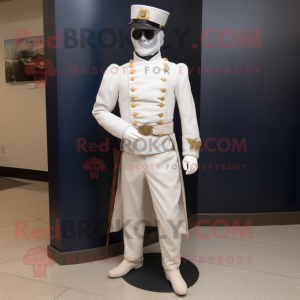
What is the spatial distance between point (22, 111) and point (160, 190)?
12.4 ft

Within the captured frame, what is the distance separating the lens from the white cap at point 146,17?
1810mm

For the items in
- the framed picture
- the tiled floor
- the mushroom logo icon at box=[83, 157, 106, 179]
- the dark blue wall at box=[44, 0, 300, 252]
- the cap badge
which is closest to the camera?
the cap badge

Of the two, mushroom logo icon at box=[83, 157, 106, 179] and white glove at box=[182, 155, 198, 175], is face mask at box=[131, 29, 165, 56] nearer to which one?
white glove at box=[182, 155, 198, 175]

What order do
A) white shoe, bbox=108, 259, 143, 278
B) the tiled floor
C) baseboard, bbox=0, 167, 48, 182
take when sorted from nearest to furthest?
the tiled floor
white shoe, bbox=108, 259, 143, 278
baseboard, bbox=0, 167, 48, 182

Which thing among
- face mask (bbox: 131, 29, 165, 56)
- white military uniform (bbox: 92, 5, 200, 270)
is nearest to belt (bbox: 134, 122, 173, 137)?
white military uniform (bbox: 92, 5, 200, 270)

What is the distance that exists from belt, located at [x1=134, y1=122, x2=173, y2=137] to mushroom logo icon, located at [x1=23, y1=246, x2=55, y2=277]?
44.1 inches

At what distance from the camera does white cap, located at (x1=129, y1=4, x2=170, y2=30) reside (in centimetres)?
→ 181

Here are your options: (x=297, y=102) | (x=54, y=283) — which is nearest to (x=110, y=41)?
(x=54, y=283)

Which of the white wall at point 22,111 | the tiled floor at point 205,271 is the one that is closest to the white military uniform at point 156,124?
the tiled floor at point 205,271

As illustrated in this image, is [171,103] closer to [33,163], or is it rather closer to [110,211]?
[110,211]

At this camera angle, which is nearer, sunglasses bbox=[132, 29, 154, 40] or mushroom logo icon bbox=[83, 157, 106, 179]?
sunglasses bbox=[132, 29, 154, 40]

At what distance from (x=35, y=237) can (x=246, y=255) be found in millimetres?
1675

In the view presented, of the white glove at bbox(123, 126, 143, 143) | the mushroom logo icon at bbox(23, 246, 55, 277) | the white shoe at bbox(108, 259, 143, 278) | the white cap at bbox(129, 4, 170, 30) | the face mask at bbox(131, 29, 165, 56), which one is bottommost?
the mushroom logo icon at bbox(23, 246, 55, 277)

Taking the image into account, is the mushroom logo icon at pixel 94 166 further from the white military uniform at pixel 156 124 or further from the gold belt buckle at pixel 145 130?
the gold belt buckle at pixel 145 130
